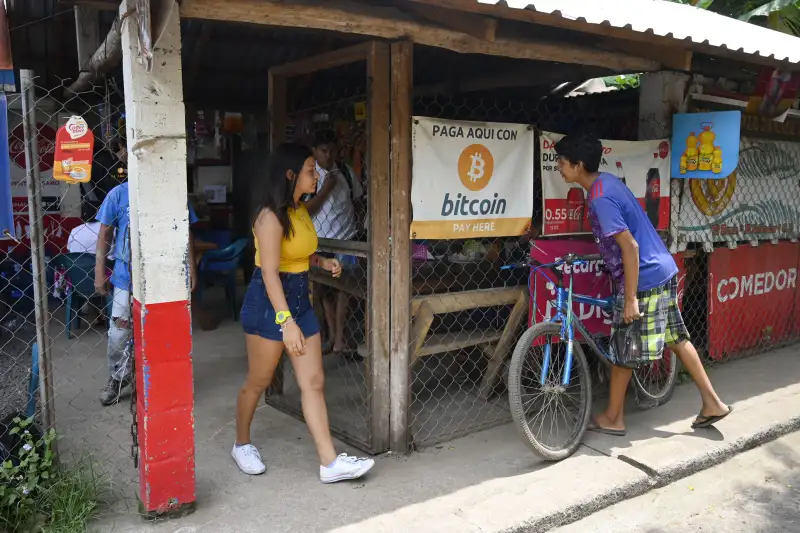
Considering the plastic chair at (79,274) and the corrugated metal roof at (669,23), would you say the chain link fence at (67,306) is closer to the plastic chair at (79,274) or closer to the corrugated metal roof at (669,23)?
the plastic chair at (79,274)

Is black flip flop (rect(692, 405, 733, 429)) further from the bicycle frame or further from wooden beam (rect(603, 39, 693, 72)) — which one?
wooden beam (rect(603, 39, 693, 72))

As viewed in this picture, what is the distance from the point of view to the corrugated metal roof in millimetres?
3396

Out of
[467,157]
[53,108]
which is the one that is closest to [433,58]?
[467,157]

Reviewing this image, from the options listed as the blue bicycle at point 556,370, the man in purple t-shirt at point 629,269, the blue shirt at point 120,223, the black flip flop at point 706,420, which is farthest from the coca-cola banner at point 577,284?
the blue shirt at point 120,223

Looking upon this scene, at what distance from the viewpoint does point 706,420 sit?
438 centimetres

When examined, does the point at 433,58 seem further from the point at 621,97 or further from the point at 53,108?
the point at 53,108

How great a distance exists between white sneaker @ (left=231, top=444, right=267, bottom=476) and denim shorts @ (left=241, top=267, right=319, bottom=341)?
70 cm

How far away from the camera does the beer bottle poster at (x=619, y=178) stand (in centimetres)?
446

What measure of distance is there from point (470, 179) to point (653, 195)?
71.5 inches

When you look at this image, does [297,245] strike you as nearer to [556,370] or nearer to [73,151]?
[73,151]

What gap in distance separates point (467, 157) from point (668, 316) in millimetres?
1662

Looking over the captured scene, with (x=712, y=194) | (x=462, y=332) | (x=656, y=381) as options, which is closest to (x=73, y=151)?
(x=462, y=332)

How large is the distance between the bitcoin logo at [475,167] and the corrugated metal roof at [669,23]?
93 cm

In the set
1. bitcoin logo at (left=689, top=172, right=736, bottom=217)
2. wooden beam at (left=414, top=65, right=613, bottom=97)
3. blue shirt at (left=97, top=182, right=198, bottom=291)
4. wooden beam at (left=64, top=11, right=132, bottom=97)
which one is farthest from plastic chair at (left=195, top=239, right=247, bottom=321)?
bitcoin logo at (left=689, top=172, right=736, bottom=217)
